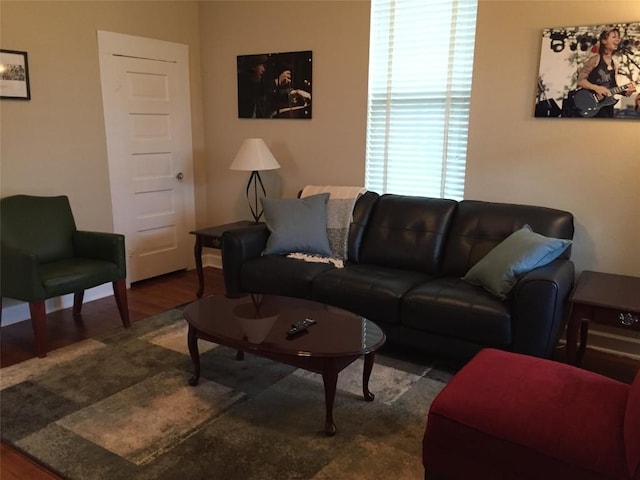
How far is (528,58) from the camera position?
10.7 feet

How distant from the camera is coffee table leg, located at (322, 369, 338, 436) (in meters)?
A: 2.23

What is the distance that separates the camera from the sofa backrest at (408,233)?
11.1 ft

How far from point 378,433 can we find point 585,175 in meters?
2.07

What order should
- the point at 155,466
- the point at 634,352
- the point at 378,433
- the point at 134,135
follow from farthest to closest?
the point at 134,135 → the point at 634,352 → the point at 378,433 → the point at 155,466

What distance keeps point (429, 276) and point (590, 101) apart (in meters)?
1.42

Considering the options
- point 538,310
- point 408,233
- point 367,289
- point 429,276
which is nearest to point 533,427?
point 538,310

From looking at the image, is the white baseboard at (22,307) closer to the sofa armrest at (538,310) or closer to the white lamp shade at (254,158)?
the white lamp shade at (254,158)

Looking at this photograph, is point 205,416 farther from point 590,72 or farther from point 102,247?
point 590,72

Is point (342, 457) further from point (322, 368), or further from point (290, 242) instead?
point (290, 242)

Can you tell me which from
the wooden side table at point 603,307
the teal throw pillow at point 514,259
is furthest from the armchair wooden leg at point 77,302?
the wooden side table at point 603,307

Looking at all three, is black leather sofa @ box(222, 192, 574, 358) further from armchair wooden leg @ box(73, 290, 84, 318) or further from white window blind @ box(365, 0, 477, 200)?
armchair wooden leg @ box(73, 290, 84, 318)

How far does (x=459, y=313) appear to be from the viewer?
9.01ft

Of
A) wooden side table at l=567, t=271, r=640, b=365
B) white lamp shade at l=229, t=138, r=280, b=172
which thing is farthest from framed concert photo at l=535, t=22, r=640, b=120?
white lamp shade at l=229, t=138, r=280, b=172

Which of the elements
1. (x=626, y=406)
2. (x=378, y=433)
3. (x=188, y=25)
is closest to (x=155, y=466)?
(x=378, y=433)
